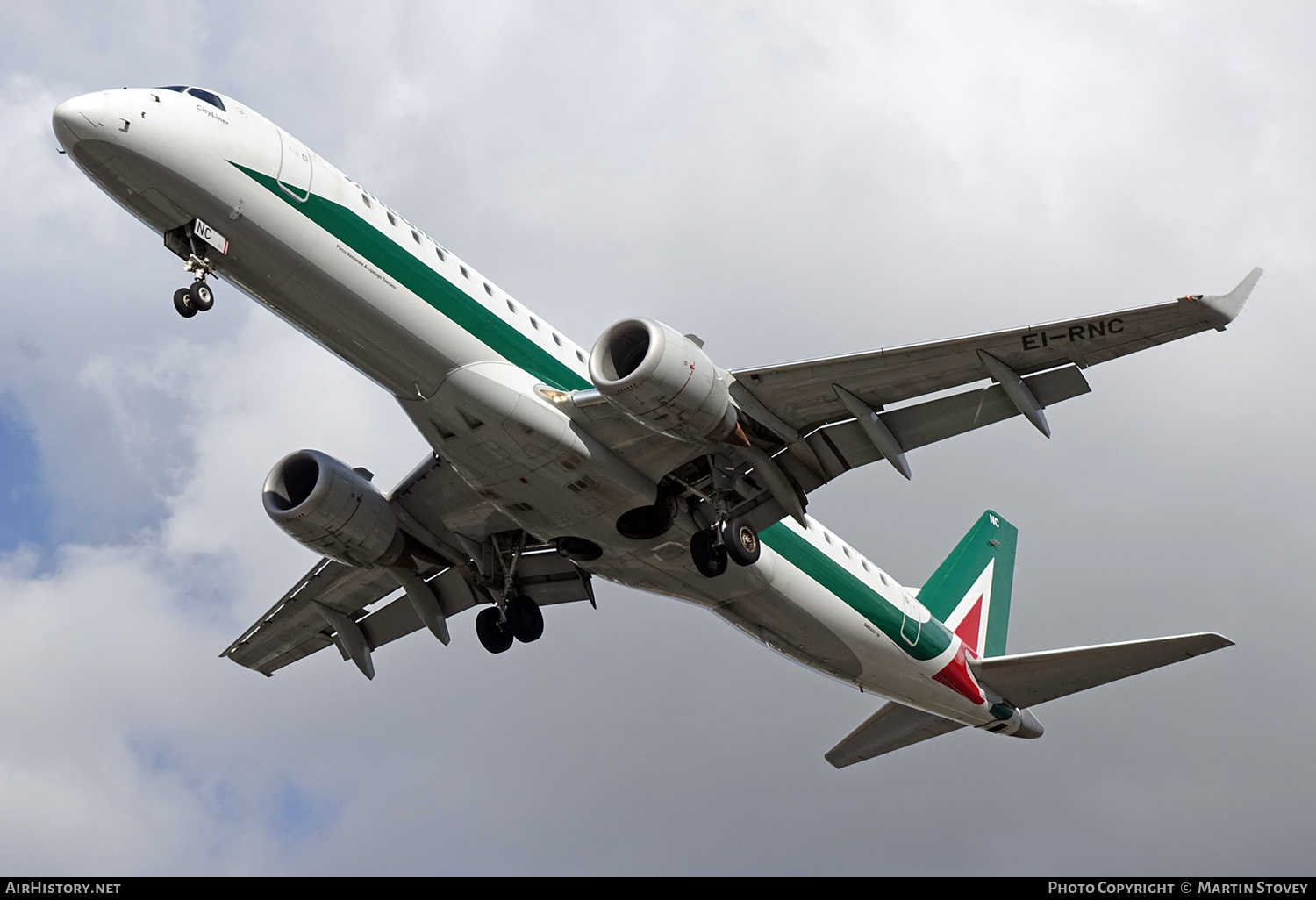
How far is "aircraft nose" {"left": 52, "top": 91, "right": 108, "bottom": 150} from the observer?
18781 millimetres

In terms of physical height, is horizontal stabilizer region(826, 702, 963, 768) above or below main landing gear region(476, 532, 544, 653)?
below

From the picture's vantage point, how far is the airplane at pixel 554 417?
19.9 metres

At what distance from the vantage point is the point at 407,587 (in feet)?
90.0

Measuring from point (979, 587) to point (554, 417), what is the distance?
15.6 metres

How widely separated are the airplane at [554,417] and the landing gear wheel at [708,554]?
47 mm

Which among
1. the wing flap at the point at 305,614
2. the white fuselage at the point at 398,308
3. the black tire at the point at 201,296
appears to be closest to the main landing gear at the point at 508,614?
the white fuselage at the point at 398,308

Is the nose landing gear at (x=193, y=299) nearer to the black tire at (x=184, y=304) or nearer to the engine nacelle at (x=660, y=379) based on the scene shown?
the black tire at (x=184, y=304)

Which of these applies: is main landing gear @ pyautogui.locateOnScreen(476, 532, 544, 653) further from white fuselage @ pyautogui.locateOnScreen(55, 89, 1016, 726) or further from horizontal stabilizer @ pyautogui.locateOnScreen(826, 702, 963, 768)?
horizontal stabilizer @ pyautogui.locateOnScreen(826, 702, 963, 768)

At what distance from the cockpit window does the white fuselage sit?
0.13 metres

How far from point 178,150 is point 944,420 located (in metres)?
12.4

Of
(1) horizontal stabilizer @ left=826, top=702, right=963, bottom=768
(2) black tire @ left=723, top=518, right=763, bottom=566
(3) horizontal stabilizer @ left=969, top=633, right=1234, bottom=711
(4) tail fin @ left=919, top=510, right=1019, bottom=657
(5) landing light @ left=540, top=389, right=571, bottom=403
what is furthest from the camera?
(4) tail fin @ left=919, top=510, right=1019, bottom=657

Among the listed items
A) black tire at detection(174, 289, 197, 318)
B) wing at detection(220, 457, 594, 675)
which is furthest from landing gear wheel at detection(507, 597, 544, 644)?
black tire at detection(174, 289, 197, 318)
